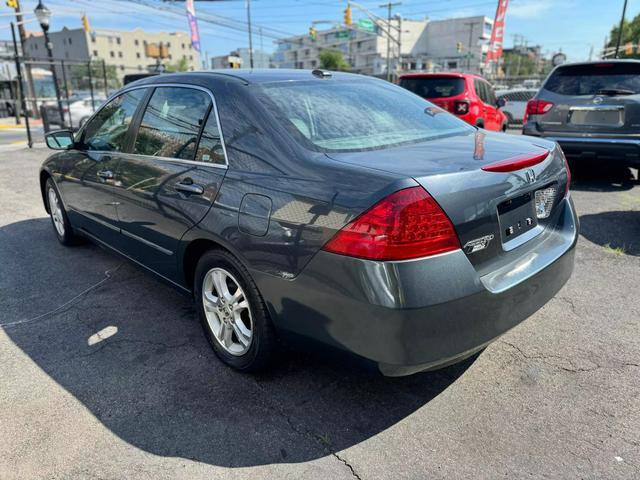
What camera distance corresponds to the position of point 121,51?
332ft

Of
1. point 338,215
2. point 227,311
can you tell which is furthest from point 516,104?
point 338,215

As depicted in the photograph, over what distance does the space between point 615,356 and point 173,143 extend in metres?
2.92

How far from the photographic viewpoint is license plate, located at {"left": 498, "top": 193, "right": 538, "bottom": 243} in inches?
89.0

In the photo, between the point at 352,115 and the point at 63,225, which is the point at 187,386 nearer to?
the point at 352,115

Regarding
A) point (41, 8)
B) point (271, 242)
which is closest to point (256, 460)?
point (271, 242)

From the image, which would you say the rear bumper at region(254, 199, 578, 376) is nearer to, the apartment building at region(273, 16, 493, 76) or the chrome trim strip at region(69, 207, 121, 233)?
the chrome trim strip at region(69, 207, 121, 233)

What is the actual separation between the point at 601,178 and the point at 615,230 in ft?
10.3

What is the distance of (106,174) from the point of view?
3689 millimetres

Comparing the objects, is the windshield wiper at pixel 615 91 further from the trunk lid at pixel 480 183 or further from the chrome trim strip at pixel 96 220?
the chrome trim strip at pixel 96 220

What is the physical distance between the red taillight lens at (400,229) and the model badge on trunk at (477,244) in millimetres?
132

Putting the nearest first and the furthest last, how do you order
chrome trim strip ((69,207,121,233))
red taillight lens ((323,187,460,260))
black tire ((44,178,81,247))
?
red taillight lens ((323,187,460,260)) → chrome trim strip ((69,207,121,233)) → black tire ((44,178,81,247))

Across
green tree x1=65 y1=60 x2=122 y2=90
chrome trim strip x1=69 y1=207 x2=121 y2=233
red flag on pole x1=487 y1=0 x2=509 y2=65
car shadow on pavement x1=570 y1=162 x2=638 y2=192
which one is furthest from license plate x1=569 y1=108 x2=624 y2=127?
red flag on pole x1=487 y1=0 x2=509 y2=65

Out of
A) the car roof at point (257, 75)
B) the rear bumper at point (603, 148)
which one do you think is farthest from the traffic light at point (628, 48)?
the car roof at point (257, 75)

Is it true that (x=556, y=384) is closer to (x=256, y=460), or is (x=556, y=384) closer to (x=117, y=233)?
(x=256, y=460)
